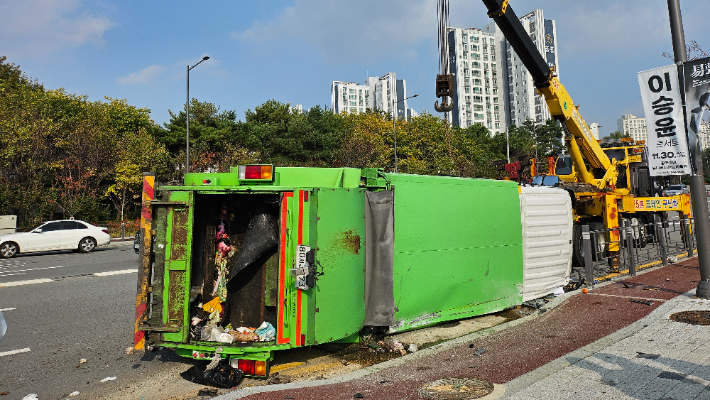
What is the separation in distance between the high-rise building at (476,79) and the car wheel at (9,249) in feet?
324

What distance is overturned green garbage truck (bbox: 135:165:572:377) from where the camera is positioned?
4.70 m

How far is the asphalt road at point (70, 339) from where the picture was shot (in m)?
4.91

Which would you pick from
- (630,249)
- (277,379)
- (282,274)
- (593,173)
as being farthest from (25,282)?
(593,173)

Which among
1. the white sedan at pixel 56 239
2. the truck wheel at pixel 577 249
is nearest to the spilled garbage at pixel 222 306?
the truck wheel at pixel 577 249

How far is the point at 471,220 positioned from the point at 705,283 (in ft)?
13.3

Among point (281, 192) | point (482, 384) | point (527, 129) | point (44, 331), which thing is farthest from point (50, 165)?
point (527, 129)

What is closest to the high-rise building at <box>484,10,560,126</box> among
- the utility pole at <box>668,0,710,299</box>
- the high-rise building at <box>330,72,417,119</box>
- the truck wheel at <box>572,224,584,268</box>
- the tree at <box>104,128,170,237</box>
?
the high-rise building at <box>330,72,417,119</box>

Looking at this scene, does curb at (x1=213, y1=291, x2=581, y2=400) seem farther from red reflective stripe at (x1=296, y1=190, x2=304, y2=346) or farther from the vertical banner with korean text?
the vertical banner with korean text

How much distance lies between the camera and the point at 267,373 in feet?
15.3

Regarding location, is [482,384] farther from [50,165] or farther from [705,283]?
[50,165]

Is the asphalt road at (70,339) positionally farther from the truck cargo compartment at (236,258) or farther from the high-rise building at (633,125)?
the high-rise building at (633,125)

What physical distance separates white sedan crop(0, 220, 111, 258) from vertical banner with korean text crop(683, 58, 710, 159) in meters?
21.2

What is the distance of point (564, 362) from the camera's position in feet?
15.2

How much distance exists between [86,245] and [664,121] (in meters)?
21.0
